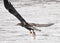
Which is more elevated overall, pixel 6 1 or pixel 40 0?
pixel 6 1

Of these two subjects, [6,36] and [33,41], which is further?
[6,36]

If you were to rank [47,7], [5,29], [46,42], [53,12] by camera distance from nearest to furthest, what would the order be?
[46,42] → [5,29] → [53,12] → [47,7]

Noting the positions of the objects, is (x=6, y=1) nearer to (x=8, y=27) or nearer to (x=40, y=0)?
(x=8, y=27)

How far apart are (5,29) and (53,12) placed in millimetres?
2690

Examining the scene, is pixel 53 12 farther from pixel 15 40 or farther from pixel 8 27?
pixel 15 40

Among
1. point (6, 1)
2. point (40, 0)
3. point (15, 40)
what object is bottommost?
point (40, 0)

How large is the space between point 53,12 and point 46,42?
378 cm

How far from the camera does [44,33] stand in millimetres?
6996

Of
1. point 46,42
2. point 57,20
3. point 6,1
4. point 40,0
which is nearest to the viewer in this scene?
point 6,1

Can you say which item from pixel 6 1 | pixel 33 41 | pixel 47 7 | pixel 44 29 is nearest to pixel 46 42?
pixel 33 41

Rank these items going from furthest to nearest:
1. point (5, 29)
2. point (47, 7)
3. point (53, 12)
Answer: point (47, 7)
point (53, 12)
point (5, 29)

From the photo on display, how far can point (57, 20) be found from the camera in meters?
8.35

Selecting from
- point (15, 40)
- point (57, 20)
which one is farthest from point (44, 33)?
point (57, 20)

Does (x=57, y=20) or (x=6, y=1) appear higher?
(x=6, y=1)
